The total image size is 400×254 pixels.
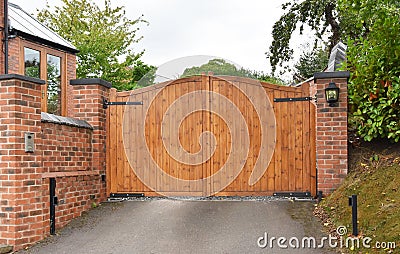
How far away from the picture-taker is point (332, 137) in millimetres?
6285

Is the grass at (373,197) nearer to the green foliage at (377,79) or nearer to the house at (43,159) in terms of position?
the green foliage at (377,79)

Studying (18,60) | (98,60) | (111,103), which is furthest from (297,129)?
(98,60)

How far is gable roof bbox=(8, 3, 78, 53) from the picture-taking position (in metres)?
9.70

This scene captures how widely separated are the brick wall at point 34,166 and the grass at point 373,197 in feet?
11.1

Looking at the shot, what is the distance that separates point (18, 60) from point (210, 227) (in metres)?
6.36

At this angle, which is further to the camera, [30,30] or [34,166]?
[30,30]

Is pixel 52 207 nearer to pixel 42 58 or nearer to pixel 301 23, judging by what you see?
pixel 42 58

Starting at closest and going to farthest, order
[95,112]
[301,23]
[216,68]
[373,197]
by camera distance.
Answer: [373,197] < [95,112] < [216,68] < [301,23]

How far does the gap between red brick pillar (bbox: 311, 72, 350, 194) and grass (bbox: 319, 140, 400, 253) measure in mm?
208

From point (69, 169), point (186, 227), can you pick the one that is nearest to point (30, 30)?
point (69, 169)

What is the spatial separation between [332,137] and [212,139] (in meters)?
1.73

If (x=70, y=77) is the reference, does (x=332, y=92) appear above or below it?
below

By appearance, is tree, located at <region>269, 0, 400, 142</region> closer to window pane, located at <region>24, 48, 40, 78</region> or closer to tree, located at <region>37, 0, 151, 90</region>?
window pane, located at <region>24, 48, 40, 78</region>

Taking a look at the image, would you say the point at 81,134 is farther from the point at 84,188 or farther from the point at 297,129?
the point at 297,129
